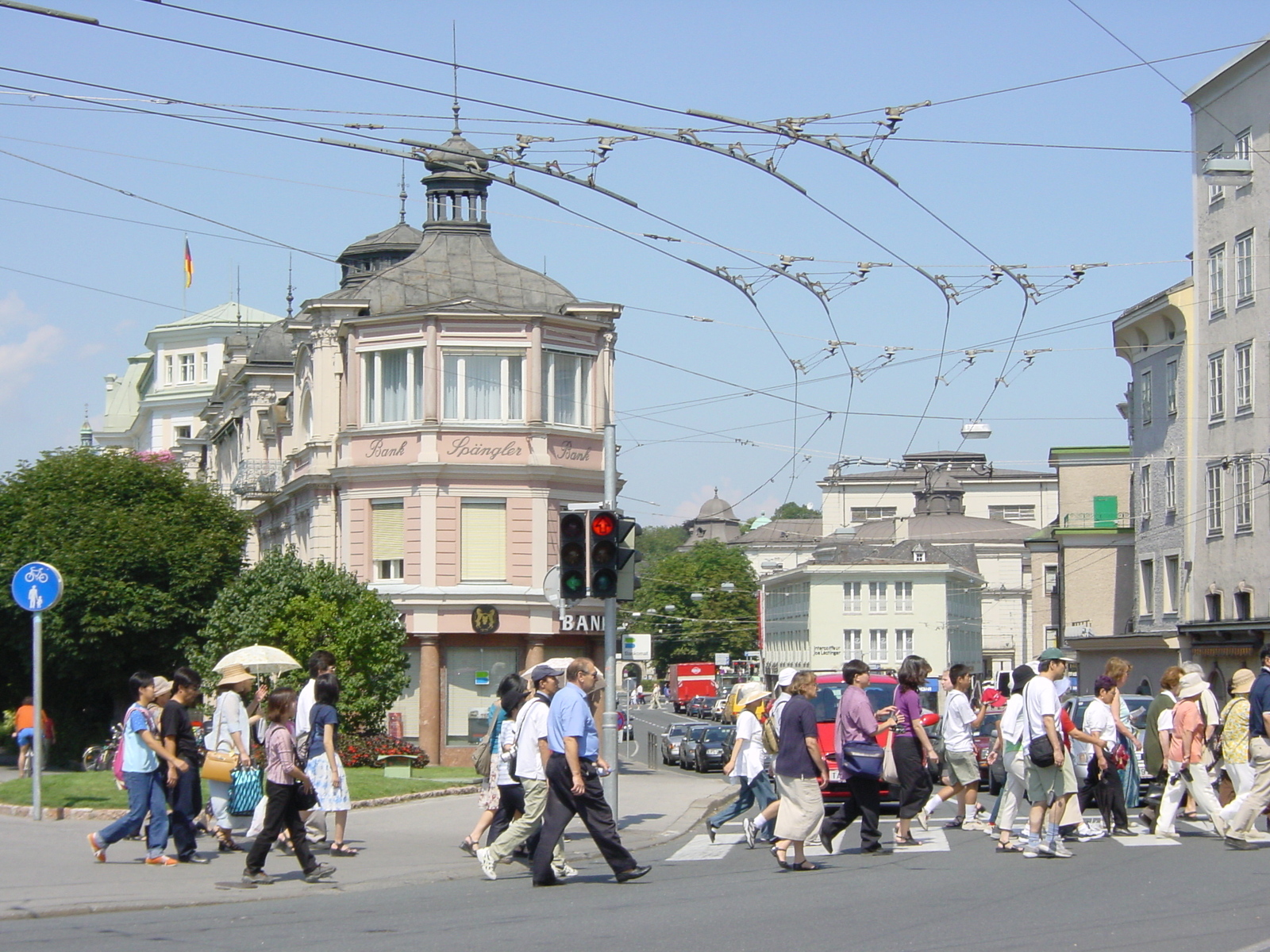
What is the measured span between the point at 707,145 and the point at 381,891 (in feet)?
25.1

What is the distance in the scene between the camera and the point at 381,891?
1305 cm

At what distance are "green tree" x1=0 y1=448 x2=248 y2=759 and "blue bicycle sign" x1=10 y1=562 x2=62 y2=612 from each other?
57.2ft

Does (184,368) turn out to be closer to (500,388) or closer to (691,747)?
(691,747)

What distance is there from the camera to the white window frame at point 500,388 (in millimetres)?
34812

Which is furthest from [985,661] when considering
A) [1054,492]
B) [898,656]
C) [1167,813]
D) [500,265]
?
[1167,813]

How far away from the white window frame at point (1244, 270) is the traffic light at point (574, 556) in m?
31.5

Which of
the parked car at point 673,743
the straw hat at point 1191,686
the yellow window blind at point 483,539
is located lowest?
the parked car at point 673,743

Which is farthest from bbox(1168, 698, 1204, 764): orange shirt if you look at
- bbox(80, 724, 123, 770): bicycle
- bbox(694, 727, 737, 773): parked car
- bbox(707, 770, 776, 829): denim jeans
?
bbox(694, 727, 737, 773): parked car

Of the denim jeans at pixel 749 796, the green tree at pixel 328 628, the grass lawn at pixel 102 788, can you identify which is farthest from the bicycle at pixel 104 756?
the denim jeans at pixel 749 796

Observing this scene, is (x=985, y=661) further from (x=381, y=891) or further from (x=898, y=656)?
(x=381, y=891)

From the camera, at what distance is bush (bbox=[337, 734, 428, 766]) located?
29047 millimetres

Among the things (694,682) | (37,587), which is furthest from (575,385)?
(694,682)

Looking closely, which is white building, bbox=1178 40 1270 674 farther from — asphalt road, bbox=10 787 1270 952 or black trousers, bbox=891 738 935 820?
asphalt road, bbox=10 787 1270 952

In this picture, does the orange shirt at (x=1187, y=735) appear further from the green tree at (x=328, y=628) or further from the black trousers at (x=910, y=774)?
the green tree at (x=328, y=628)
